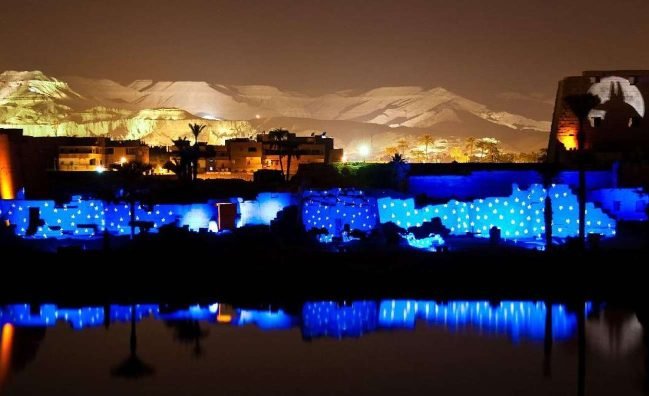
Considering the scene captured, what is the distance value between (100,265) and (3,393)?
7014 mm

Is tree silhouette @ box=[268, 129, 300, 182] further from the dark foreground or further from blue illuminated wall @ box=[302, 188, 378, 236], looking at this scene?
the dark foreground

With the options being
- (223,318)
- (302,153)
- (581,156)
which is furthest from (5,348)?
(302,153)

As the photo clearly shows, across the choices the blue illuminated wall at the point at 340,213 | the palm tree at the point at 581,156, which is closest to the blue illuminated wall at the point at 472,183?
Result: the palm tree at the point at 581,156

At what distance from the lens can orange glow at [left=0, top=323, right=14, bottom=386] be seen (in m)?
15.8

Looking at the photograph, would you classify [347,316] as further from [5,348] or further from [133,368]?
[5,348]

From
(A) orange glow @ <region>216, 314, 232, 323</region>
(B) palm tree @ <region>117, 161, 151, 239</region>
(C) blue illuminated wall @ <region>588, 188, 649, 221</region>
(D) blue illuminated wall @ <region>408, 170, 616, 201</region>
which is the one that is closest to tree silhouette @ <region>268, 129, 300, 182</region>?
(D) blue illuminated wall @ <region>408, 170, 616, 201</region>

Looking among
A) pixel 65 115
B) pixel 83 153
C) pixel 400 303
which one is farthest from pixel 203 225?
pixel 65 115

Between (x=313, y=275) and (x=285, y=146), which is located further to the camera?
(x=285, y=146)

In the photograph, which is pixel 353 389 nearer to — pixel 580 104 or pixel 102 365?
pixel 102 365

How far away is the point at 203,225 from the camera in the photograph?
24.3 metres

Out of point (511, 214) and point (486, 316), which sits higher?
point (511, 214)

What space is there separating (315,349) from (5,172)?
1516cm

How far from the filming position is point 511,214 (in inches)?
925

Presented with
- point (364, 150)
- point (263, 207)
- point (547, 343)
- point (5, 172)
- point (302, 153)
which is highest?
point (364, 150)
